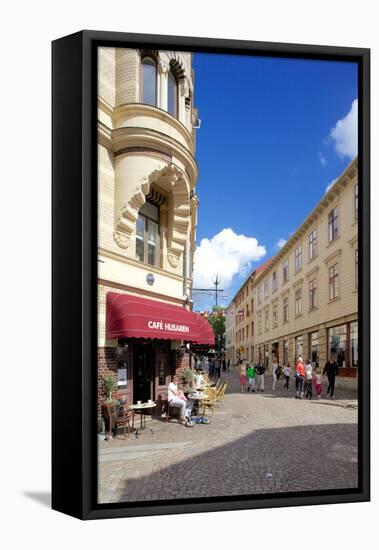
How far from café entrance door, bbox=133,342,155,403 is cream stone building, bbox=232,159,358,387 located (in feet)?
5.99

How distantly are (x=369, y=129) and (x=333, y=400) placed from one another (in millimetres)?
4124

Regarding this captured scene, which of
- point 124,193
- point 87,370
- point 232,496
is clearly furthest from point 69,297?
point 232,496

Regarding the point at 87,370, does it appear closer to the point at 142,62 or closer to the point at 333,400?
the point at 333,400

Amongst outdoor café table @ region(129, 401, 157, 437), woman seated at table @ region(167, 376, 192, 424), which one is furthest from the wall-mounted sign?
outdoor café table @ region(129, 401, 157, 437)

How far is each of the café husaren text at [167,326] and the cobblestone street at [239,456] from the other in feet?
5.10

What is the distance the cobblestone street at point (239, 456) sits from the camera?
638 cm

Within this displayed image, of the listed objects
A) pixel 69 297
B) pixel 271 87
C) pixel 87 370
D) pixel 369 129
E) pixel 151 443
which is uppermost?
pixel 271 87

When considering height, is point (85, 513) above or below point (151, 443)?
below

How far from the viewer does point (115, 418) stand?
22.8ft

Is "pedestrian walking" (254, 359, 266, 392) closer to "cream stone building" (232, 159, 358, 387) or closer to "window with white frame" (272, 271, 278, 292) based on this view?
"cream stone building" (232, 159, 358, 387)

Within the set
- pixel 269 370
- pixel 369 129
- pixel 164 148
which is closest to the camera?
pixel 369 129

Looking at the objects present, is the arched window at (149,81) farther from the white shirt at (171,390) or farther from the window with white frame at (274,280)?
the white shirt at (171,390)

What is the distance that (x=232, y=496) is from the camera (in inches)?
255

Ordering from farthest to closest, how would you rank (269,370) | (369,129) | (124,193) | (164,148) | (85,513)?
(269,370), (164,148), (124,193), (369,129), (85,513)
